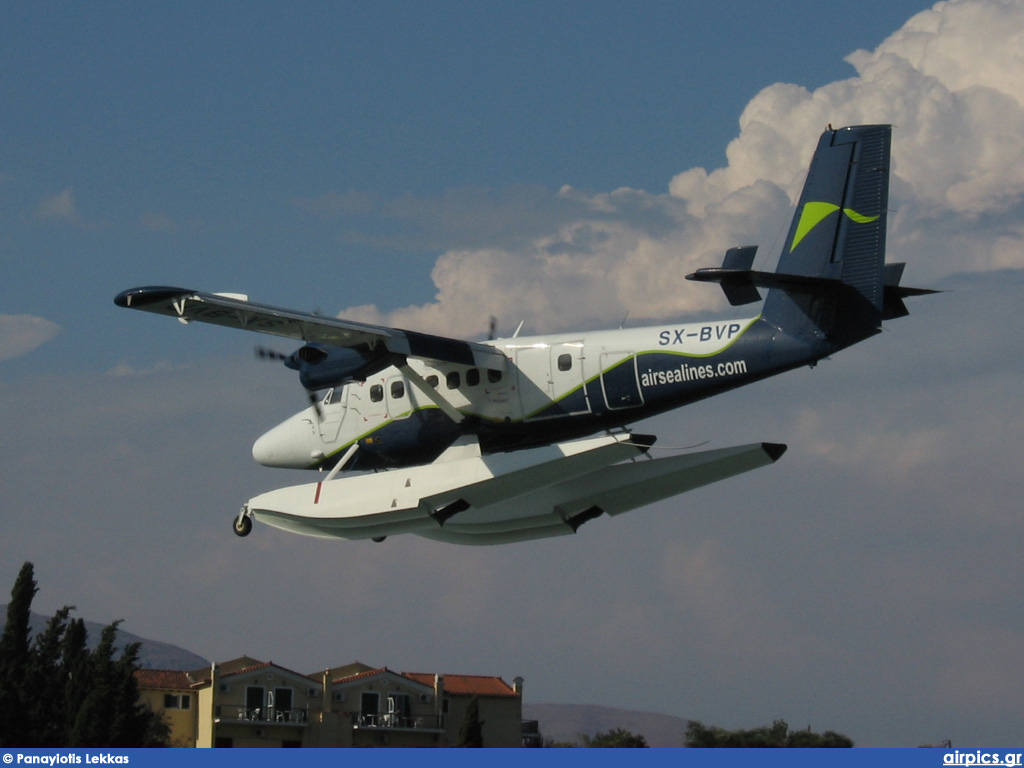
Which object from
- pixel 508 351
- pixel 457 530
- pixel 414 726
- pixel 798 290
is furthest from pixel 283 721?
pixel 798 290

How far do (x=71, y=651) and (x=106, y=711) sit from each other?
9.03 feet

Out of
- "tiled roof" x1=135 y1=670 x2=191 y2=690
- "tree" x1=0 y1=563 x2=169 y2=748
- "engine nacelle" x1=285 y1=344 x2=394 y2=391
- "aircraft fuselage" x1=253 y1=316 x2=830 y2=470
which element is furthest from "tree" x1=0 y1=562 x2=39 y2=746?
"engine nacelle" x1=285 y1=344 x2=394 y2=391

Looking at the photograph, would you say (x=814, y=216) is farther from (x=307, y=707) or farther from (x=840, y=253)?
(x=307, y=707)

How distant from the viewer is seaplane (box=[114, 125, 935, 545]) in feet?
67.8

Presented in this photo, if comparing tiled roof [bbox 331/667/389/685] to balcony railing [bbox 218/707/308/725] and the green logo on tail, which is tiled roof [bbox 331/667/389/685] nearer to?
balcony railing [bbox 218/707/308/725]

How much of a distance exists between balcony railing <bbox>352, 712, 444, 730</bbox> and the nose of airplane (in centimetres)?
2408

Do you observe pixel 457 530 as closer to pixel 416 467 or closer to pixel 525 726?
pixel 416 467

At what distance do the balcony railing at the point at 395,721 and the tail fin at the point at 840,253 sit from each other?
31983 millimetres

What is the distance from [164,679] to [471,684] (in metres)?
12.0

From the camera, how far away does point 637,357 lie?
71.8ft

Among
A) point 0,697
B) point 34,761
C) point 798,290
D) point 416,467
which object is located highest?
point 798,290

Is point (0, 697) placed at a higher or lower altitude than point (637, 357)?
lower

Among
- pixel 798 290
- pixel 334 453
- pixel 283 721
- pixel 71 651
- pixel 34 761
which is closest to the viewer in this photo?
pixel 34 761

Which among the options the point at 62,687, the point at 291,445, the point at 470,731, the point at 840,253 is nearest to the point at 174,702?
the point at 62,687
